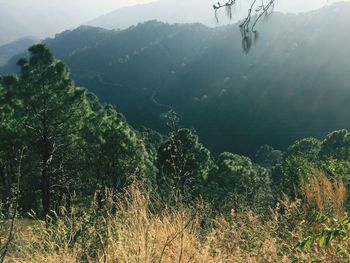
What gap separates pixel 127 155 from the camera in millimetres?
30125

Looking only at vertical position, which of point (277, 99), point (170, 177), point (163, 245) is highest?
point (163, 245)

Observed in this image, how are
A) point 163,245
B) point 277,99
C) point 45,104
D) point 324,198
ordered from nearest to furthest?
point 163,245
point 324,198
point 45,104
point 277,99

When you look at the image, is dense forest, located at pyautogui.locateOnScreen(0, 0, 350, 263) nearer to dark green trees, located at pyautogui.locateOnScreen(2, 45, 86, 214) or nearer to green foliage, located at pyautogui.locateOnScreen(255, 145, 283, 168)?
dark green trees, located at pyautogui.locateOnScreen(2, 45, 86, 214)

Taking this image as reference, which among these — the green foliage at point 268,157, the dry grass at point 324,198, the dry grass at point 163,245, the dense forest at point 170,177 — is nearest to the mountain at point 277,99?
the dense forest at point 170,177

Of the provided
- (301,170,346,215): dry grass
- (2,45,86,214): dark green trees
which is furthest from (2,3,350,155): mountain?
(301,170,346,215): dry grass

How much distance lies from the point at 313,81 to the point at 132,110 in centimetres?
7077

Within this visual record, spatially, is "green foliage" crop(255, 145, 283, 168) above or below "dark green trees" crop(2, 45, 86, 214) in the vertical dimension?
below

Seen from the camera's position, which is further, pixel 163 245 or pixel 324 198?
pixel 324 198

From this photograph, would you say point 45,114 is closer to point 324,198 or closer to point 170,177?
point 170,177

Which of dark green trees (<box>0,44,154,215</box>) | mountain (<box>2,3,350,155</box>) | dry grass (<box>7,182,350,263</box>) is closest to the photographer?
dry grass (<box>7,182,350,263</box>)

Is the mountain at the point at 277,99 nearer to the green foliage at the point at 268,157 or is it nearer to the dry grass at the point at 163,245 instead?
the green foliage at the point at 268,157

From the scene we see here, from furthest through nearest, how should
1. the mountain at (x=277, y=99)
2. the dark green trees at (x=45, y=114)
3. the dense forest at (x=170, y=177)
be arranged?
the mountain at (x=277, y=99)
the dark green trees at (x=45, y=114)
the dense forest at (x=170, y=177)

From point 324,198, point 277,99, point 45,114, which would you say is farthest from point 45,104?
point 277,99

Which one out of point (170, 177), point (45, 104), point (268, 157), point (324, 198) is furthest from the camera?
point (268, 157)
